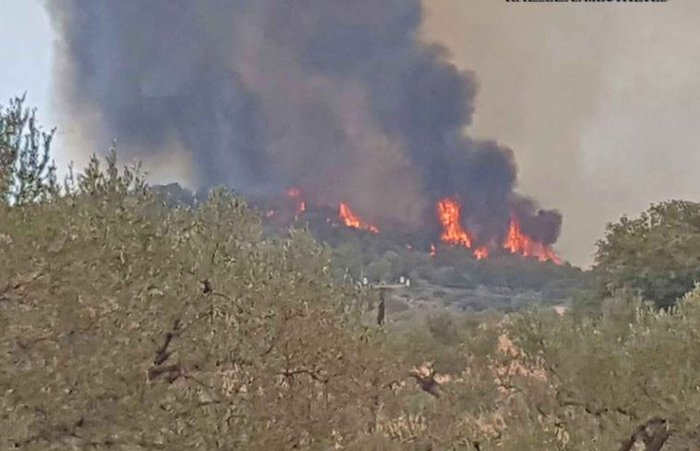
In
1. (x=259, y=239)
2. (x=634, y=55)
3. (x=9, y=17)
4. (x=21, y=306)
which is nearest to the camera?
(x=21, y=306)

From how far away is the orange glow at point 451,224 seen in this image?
54656 mm

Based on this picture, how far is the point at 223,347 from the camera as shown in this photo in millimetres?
8352

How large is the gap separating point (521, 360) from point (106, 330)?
701 centimetres

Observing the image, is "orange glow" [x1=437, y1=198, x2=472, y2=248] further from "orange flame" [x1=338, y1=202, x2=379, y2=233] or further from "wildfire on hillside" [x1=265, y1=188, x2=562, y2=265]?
"orange flame" [x1=338, y1=202, x2=379, y2=233]

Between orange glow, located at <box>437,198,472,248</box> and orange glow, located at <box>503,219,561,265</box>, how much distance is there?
2.74 metres

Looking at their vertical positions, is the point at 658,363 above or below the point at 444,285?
below

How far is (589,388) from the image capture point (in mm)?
9945

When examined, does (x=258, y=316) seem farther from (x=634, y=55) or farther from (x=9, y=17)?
(x=634, y=55)

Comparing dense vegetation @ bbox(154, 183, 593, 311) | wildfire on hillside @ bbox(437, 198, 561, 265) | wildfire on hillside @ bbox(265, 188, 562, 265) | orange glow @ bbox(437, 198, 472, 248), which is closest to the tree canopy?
dense vegetation @ bbox(154, 183, 593, 311)

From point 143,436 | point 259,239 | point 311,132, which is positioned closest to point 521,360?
point 259,239

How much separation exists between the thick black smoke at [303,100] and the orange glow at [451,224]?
2.40 feet

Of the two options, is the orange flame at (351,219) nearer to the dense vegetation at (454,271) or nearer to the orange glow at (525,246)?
the dense vegetation at (454,271)

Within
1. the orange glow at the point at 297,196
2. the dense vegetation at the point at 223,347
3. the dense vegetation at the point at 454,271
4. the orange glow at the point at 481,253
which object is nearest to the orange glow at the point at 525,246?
the dense vegetation at the point at 454,271

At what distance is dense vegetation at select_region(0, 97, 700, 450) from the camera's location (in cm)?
671
